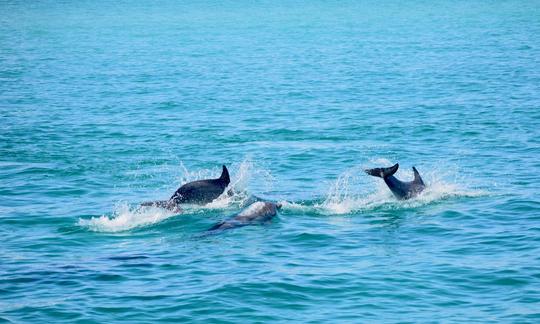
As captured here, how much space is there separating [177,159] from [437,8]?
110 m

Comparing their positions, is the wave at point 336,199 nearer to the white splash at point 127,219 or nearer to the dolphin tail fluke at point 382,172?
the white splash at point 127,219

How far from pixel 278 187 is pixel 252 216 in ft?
13.3

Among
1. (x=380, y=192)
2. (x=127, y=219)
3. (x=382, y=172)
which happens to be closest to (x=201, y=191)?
(x=127, y=219)

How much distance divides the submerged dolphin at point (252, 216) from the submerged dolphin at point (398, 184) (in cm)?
271

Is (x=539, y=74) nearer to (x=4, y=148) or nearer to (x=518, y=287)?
(x=4, y=148)

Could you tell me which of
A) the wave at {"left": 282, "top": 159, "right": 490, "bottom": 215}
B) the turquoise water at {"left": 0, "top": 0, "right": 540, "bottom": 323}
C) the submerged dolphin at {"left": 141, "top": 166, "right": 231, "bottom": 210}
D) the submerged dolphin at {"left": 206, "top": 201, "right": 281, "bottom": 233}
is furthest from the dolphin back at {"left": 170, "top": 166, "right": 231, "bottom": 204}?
the wave at {"left": 282, "top": 159, "right": 490, "bottom": 215}

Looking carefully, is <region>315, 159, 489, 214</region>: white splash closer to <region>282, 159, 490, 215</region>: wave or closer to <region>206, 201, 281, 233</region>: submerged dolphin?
<region>282, 159, 490, 215</region>: wave

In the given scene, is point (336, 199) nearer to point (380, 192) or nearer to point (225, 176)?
point (380, 192)

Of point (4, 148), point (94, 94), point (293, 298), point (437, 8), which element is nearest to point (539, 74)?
point (94, 94)

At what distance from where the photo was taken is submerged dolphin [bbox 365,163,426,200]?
24.6 m

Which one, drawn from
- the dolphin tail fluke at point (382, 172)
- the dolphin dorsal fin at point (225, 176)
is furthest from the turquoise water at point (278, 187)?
the dolphin tail fluke at point (382, 172)

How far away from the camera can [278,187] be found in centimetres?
2722

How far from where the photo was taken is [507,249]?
20.6 metres

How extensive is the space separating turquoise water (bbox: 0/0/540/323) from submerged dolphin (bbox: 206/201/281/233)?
39 centimetres
